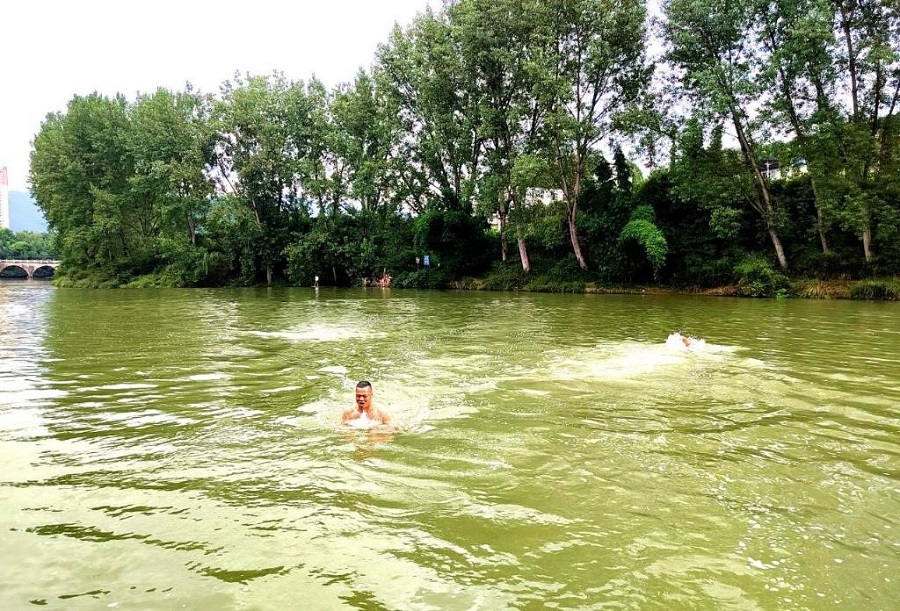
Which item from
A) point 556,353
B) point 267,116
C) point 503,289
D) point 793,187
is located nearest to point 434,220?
point 503,289

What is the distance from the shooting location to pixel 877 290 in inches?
963

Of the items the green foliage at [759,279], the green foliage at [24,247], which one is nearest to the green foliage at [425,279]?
the green foliage at [759,279]

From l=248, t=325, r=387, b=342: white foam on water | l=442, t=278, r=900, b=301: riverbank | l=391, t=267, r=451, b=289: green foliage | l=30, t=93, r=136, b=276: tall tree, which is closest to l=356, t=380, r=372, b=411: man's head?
l=248, t=325, r=387, b=342: white foam on water

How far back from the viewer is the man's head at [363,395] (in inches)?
265

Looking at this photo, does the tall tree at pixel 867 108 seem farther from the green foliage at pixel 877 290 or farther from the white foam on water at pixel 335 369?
the white foam on water at pixel 335 369

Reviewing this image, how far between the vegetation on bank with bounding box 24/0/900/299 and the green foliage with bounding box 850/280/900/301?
74mm

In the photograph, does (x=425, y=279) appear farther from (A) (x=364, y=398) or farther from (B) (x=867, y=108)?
(A) (x=364, y=398)

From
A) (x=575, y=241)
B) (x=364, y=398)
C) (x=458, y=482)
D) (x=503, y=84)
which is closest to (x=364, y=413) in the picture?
(x=364, y=398)

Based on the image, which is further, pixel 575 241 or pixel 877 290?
pixel 575 241

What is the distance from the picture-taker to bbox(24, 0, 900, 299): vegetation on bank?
85.5 ft

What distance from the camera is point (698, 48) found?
28281 mm

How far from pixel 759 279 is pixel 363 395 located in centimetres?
2627

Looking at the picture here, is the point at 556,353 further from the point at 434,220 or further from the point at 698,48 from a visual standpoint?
the point at 434,220

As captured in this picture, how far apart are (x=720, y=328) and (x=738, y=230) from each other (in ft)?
54.0
